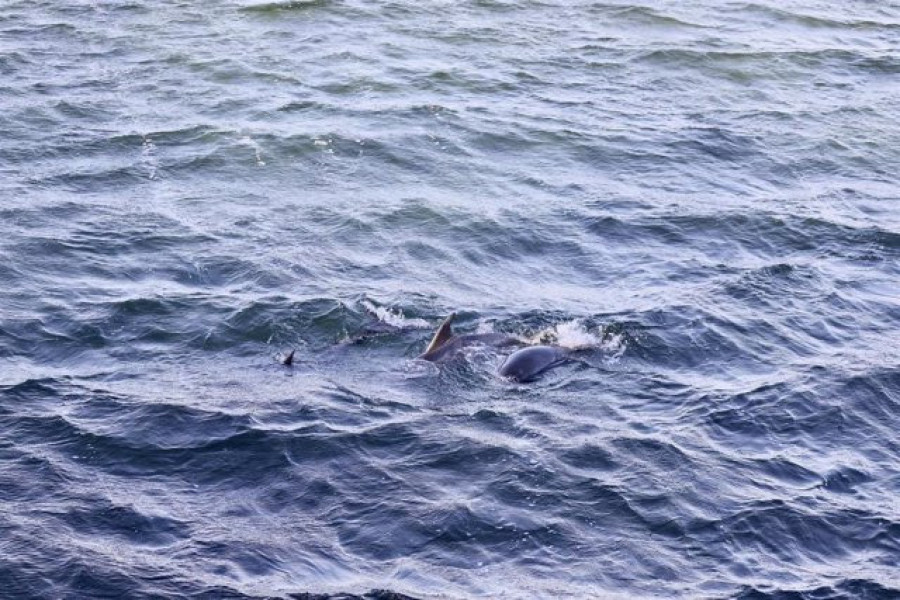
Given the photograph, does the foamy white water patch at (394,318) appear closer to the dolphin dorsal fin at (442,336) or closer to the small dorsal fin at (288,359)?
the dolphin dorsal fin at (442,336)

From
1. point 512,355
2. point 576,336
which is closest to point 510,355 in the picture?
point 512,355

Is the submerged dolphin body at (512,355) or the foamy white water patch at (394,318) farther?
the foamy white water patch at (394,318)

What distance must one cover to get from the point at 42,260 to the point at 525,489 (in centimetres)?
807

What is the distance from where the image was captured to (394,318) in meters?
17.9

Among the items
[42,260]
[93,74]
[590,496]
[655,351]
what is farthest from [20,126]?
[590,496]

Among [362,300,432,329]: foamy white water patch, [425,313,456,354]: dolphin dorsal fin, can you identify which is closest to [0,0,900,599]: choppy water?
[362,300,432,329]: foamy white water patch

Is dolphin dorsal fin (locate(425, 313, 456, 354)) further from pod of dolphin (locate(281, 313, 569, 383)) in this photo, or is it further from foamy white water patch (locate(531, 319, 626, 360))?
foamy white water patch (locate(531, 319, 626, 360))

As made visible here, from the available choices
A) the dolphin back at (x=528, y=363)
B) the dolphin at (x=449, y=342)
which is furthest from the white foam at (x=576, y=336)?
the dolphin at (x=449, y=342)

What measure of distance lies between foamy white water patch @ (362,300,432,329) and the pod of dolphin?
0.59 m

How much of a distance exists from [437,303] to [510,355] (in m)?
1.91

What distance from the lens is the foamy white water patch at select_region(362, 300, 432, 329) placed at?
58.2 ft

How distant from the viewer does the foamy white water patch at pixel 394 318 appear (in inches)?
698

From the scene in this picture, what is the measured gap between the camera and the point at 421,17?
3089 centimetres

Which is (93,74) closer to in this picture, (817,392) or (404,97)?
(404,97)
